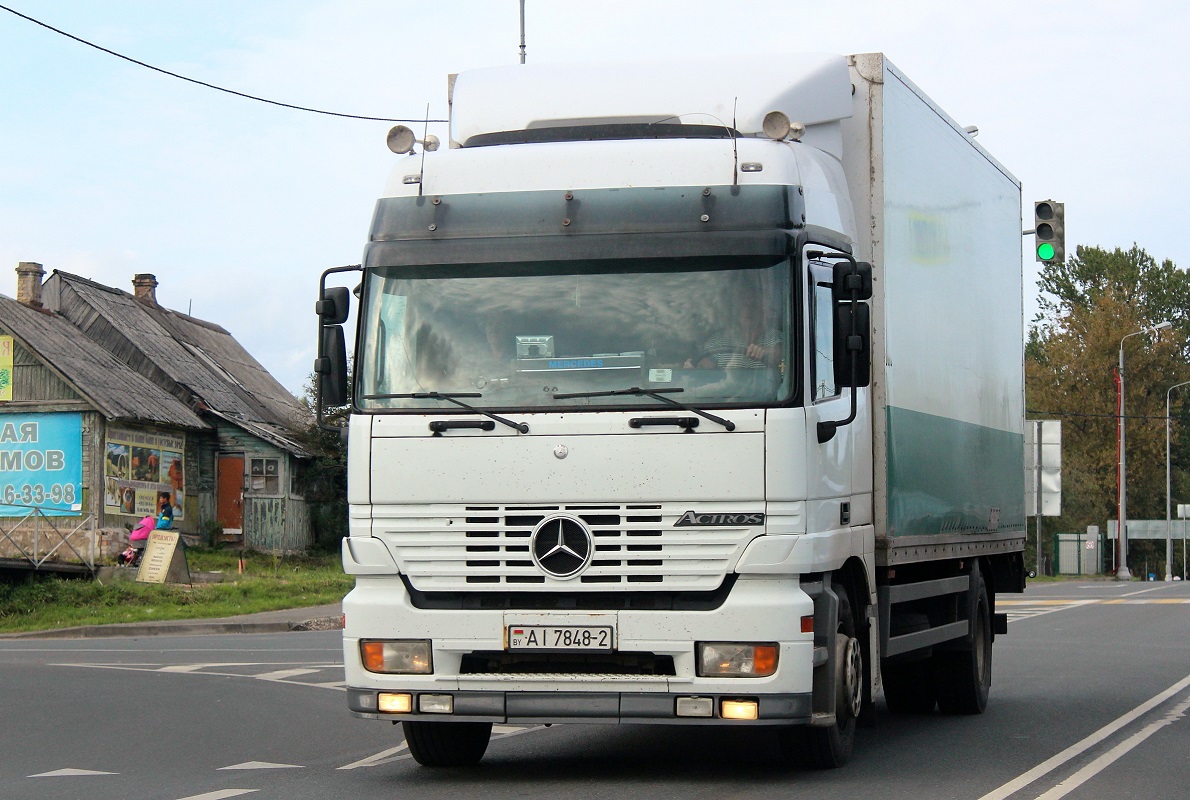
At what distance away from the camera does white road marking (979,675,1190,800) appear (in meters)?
8.19

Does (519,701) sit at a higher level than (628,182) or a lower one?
lower

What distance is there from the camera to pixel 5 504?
121 feet

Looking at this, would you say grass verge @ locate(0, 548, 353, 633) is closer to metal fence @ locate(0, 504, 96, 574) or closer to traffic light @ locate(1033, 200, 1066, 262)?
metal fence @ locate(0, 504, 96, 574)

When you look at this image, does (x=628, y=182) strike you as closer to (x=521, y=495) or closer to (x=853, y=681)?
(x=521, y=495)

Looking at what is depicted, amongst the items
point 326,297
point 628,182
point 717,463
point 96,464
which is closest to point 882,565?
point 717,463

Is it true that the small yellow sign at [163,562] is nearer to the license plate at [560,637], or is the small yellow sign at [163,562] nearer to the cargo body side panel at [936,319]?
the cargo body side panel at [936,319]

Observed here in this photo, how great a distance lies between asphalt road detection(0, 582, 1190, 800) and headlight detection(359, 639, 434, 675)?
64cm

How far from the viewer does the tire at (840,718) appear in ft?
28.3

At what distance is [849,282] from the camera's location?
Result: 809 cm

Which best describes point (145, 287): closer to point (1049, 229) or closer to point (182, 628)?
point (182, 628)

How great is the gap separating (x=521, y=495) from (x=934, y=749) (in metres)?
3.75

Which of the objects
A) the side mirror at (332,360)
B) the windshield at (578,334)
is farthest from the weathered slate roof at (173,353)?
the windshield at (578,334)

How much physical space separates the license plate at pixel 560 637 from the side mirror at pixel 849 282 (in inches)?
79.1

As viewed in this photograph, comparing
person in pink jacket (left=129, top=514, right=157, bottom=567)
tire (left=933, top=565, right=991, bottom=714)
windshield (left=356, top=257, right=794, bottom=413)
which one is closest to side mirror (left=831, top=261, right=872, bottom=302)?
windshield (left=356, top=257, right=794, bottom=413)
